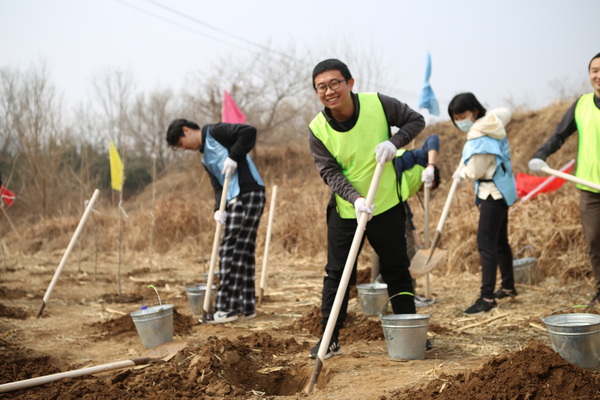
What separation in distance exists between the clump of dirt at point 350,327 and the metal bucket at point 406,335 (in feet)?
2.41

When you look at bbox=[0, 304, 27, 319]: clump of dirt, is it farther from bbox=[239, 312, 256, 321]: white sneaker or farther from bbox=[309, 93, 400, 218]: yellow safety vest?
bbox=[309, 93, 400, 218]: yellow safety vest

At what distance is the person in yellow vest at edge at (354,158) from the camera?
351 centimetres

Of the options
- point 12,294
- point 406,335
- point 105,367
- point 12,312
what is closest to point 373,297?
point 406,335

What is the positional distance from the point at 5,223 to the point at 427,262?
18689 millimetres

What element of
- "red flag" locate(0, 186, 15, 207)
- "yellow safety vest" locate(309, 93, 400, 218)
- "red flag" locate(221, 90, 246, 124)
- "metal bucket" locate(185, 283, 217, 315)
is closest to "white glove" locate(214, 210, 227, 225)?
"metal bucket" locate(185, 283, 217, 315)

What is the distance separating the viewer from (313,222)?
1184 centimetres

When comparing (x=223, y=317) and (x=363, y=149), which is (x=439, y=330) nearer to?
(x=363, y=149)

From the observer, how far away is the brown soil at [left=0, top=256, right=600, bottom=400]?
2717 millimetres

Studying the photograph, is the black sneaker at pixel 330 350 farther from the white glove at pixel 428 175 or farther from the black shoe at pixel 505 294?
the black shoe at pixel 505 294

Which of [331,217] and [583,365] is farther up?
[331,217]

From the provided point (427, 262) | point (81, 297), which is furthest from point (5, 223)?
point (427, 262)

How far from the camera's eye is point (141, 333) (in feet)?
13.9

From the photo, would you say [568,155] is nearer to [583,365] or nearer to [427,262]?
[427,262]

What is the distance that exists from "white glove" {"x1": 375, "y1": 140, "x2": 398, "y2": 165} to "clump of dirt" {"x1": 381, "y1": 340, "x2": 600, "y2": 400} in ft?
4.19
